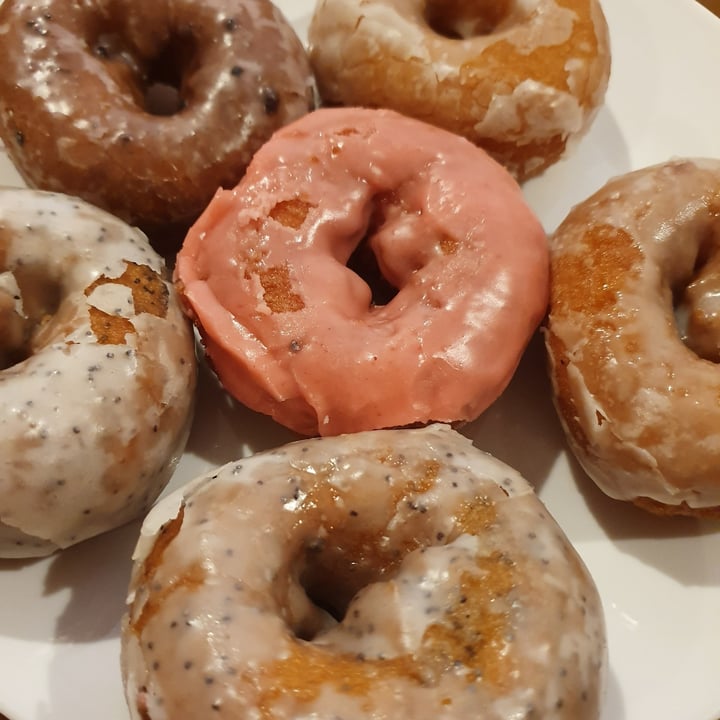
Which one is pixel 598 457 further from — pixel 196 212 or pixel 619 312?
pixel 196 212

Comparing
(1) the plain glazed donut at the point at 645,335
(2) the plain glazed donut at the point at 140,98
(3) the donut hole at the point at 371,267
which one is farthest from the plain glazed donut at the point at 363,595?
(2) the plain glazed donut at the point at 140,98

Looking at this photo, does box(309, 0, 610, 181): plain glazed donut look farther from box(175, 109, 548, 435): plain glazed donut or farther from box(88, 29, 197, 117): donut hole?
box(88, 29, 197, 117): donut hole

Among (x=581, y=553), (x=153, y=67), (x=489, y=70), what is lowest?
(x=581, y=553)

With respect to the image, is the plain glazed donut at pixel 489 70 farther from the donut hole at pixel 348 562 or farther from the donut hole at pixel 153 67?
the donut hole at pixel 348 562

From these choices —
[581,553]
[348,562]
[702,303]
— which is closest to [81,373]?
[348,562]

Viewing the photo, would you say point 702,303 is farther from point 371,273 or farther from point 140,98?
point 140,98

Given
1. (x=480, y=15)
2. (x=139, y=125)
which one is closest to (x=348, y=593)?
(x=139, y=125)
